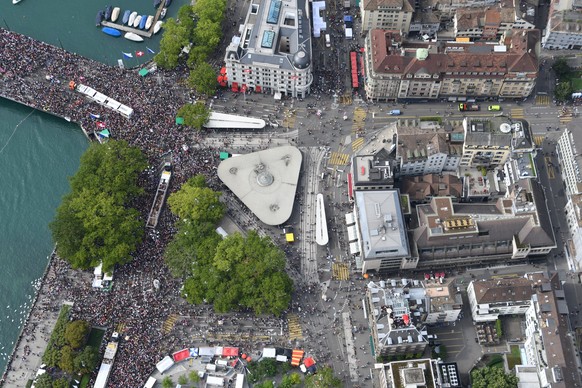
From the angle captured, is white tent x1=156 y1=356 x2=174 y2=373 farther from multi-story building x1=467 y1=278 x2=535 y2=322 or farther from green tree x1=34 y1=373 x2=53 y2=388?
multi-story building x1=467 y1=278 x2=535 y2=322

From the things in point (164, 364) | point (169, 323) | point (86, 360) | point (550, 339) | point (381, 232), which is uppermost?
point (381, 232)

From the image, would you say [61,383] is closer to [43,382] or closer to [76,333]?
[43,382]

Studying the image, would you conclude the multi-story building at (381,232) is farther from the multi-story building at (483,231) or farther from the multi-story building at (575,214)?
the multi-story building at (575,214)

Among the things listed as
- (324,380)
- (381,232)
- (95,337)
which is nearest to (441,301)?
(381,232)

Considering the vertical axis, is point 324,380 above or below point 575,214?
below

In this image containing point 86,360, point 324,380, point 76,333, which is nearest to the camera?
point 324,380
